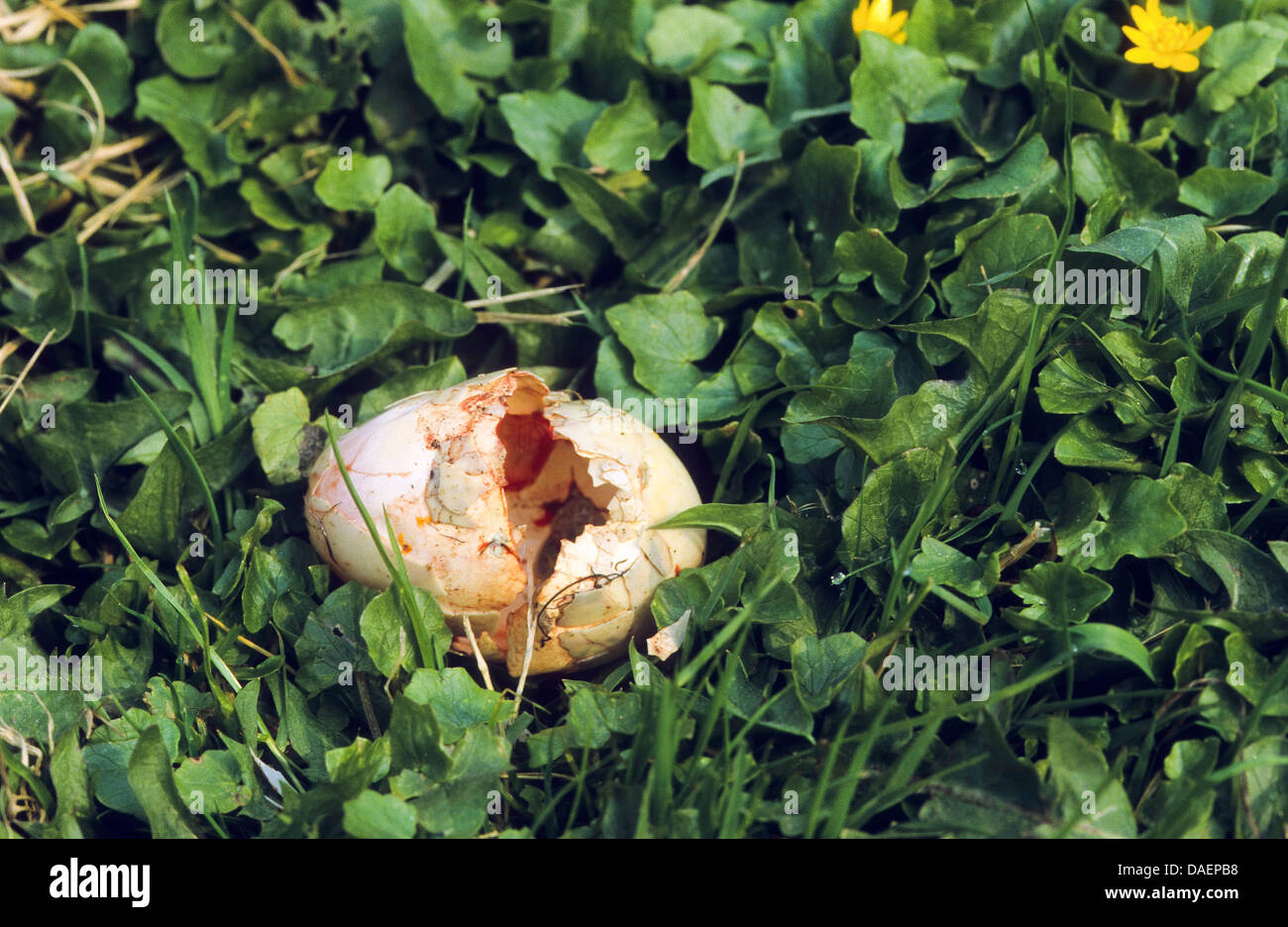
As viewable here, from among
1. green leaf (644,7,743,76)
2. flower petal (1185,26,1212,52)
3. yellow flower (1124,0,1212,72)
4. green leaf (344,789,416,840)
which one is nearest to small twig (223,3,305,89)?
green leaf (644,7,743,76)

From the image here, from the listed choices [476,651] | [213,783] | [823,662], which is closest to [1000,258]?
[823,662]

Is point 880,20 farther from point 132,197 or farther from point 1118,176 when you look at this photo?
point 132,197

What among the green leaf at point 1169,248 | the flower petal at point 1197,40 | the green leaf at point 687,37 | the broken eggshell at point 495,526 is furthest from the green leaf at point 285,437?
the flower petal at point 1197,40

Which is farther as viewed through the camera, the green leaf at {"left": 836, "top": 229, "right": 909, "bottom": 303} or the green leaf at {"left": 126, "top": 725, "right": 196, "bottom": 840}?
the green leaf at {"left": 836, "top": 229, "right": 909, "bottom": 303}

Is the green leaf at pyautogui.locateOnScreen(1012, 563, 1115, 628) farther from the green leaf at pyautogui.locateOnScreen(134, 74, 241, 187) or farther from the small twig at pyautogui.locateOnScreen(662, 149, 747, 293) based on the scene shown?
the green leaf at pyautogui.locateOnScreen(134, 74, 241, 187)

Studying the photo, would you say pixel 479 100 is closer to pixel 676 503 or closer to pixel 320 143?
pixel 320 143

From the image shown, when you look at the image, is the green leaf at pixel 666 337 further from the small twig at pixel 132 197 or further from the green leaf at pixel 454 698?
the small twig at pixel 132 197
